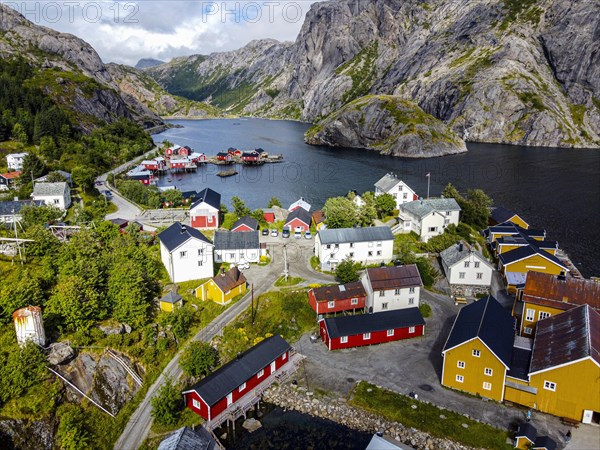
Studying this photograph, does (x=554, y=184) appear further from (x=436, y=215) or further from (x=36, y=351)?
(x=36, y=351)

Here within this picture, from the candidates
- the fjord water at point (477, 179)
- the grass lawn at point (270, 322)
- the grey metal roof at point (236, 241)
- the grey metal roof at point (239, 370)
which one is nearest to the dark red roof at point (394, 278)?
the grass lawn at point (270, 322)

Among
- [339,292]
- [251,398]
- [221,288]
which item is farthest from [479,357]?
[221,288]

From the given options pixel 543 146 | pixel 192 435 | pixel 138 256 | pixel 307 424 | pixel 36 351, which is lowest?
pixel 307 424

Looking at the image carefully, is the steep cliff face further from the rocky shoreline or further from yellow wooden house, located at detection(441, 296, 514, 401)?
the rocky shoreline

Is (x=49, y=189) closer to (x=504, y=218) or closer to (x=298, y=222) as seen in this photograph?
(x=298, y=222)

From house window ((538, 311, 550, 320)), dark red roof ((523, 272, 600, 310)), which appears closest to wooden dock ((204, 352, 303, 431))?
dark red roof ((523, 272, 600, 310))

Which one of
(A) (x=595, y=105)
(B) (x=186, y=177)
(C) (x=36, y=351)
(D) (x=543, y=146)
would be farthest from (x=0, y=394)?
(A) (x=595, y=105)
